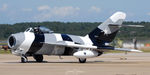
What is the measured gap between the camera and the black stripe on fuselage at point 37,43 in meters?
35.0

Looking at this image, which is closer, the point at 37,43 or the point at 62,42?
the point at 37,43

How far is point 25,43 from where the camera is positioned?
34.7m

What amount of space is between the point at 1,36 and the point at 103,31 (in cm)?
7164

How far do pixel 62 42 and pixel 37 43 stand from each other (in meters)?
2.05

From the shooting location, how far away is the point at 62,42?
1415 inches

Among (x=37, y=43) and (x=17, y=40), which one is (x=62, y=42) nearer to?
(x=37, y=43)

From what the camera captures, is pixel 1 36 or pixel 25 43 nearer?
pixel 25 43
